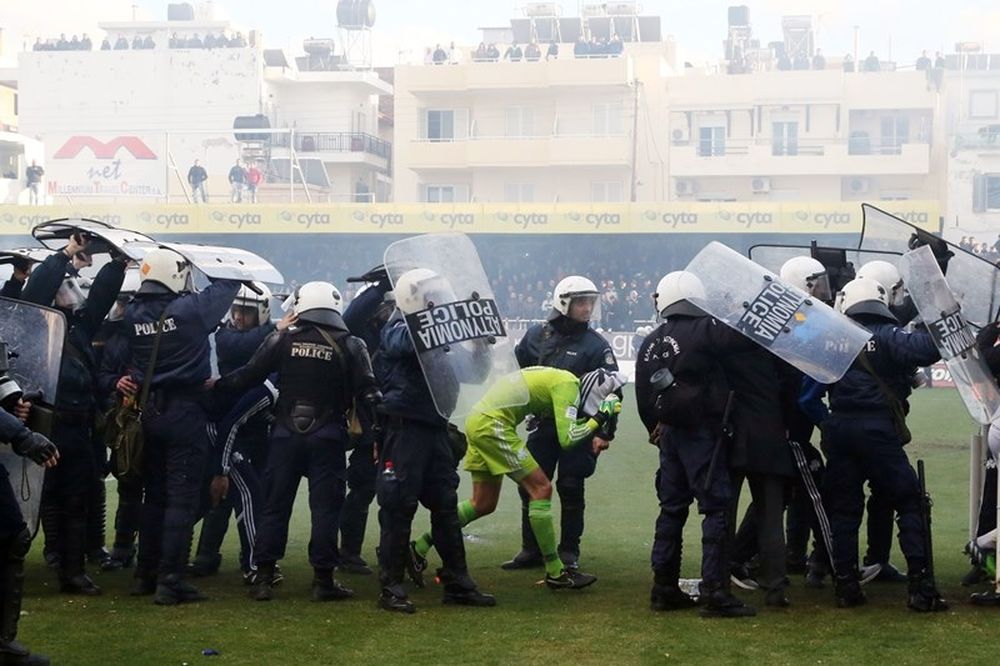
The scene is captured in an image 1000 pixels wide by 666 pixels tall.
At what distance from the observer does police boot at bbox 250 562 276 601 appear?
29.3 feet

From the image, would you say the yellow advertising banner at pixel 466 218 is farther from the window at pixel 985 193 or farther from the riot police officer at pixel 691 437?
the riot police officer at pixel 691 437

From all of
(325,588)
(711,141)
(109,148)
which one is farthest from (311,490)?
(109,148)

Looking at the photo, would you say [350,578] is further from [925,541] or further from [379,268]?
[925,541]

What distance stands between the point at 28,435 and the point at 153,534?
2376mm

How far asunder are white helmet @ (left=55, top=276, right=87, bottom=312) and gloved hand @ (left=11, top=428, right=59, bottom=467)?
2830mm

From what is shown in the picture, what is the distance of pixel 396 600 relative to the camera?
8.62 metres

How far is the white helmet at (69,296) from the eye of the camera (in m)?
9.59

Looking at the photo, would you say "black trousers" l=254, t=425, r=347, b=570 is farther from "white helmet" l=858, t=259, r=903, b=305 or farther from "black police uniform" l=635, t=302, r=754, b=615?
"white helmet" l=858, t=259, r=903, b=305

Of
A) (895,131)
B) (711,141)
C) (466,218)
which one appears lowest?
(466,218)

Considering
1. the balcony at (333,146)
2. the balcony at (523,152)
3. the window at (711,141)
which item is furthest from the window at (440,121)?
the window at (711,141)

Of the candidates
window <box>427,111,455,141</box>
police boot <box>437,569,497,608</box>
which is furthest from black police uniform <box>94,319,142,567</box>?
window <box>427,111,455,141</box>

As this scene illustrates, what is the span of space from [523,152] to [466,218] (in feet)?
48.1

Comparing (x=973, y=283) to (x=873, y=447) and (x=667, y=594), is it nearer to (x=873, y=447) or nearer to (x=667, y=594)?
(x=873, y=447)

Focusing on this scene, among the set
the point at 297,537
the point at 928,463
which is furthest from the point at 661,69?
the point at 297,537
